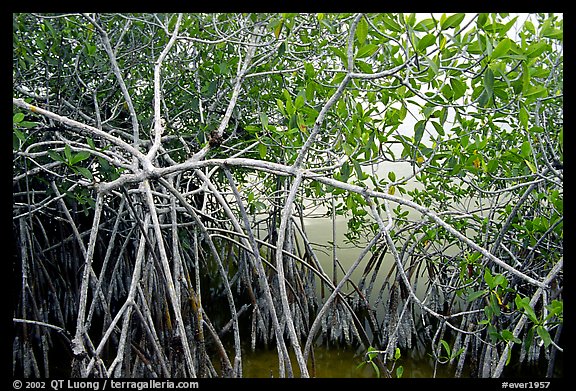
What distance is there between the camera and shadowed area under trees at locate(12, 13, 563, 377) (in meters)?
1.23

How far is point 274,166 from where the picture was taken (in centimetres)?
118

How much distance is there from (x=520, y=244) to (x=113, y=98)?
6.81 feet

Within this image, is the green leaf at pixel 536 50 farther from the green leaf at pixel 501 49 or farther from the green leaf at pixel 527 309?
the green leaf at pixel 527 309

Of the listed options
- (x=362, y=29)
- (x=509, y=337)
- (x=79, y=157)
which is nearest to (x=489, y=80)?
(x=362, y=29)

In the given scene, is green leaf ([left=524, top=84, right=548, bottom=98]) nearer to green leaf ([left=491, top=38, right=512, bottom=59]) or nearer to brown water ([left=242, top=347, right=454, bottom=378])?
green leaf ([left=491, top=38, right=512, bottom=59])

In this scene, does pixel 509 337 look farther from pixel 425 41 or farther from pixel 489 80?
pixel 425 41

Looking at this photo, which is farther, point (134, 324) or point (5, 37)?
point (134, 324)

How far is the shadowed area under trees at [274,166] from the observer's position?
1.23 meters

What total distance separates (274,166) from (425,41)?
45 centimetres

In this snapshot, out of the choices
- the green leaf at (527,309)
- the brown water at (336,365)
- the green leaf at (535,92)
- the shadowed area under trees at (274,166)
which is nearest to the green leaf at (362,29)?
the shadowed area under trees at (274,166)

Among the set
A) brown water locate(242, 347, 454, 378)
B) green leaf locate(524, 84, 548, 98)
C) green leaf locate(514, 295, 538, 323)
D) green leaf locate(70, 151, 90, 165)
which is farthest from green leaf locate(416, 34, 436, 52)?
brown water locate(242, 347, 454, 378)

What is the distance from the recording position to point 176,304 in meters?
1.41
